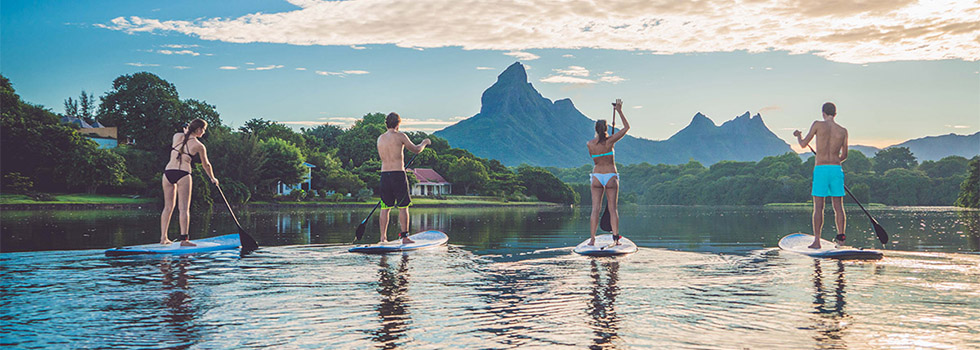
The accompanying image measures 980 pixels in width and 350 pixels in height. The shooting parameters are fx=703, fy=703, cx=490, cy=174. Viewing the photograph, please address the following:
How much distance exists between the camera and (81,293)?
26.8 feet

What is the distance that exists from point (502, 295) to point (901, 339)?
4116mm

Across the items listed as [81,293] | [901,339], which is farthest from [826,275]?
[81,293]

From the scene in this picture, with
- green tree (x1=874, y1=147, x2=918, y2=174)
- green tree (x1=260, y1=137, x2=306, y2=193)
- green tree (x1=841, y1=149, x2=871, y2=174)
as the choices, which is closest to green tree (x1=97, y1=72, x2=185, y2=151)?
green tree (x1=260, y1=137, x2=306, y2=193)

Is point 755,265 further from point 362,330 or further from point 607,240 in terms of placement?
point 362,330

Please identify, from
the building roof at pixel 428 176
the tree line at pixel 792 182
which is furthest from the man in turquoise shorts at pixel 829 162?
the tree line at pixel 792 182

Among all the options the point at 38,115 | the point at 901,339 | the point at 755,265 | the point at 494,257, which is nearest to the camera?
the point at 901,339

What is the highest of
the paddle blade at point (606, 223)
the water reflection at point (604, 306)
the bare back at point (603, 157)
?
the bare back at point (603, 157)

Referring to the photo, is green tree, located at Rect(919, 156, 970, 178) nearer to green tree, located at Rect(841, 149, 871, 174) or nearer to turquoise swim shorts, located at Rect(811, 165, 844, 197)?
green tree, located at Rect(841, 149, 871, 174)

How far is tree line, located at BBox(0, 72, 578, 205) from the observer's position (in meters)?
58.4

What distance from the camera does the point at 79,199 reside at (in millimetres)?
58688

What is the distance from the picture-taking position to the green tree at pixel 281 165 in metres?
71.4

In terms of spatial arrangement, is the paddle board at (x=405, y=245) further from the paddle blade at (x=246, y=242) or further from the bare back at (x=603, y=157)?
the bare back at (x=603, y=157)

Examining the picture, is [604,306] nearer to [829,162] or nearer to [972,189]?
[829,162]

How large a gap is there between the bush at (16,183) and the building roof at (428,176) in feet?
175
